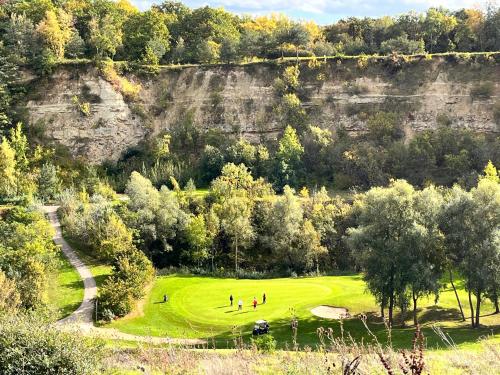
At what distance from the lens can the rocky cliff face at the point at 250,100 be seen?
57.9 meters

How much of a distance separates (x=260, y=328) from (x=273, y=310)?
4.34 metres

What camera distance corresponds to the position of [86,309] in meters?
33.3

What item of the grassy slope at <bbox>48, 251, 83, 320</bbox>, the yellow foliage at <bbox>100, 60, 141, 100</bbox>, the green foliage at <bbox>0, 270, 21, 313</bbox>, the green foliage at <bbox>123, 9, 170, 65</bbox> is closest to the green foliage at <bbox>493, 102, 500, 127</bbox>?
the green foliage at <bbox>123, 9, 170, 65</bbox>

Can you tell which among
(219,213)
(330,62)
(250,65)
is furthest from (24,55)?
(330,62)

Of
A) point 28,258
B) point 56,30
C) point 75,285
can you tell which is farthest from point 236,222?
point 56,30

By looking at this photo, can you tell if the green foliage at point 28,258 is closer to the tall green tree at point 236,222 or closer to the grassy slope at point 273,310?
the grassy slope at point 273,310

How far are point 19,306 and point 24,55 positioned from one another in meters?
40.2

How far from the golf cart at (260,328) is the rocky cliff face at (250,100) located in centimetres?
3448

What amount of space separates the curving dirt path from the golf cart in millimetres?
3038

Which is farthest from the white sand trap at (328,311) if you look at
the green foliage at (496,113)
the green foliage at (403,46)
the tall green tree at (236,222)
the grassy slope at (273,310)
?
the green foliage at (403,46)

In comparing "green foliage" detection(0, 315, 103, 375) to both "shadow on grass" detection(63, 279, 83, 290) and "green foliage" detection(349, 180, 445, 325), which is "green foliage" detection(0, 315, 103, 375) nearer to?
"green foliage" detection(349, 180, 445, 325)

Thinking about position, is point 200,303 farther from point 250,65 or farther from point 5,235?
point 250,65

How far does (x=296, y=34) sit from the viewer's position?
6281cm

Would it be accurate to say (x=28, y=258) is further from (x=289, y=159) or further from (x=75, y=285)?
(x=289, y=159)
